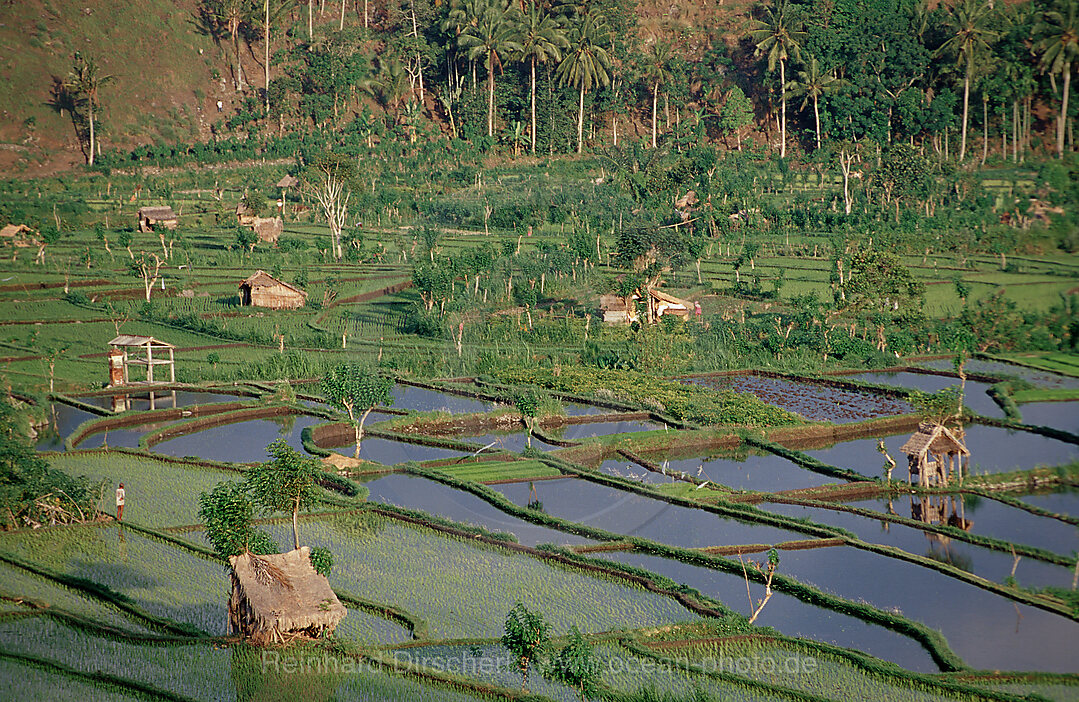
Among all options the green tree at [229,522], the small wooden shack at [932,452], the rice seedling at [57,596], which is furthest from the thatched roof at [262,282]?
the small wooden shack at [932,452]

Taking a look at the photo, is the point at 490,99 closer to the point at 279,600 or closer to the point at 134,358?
the point at 134,358

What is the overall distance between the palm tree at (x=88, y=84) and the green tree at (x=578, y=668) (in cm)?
4359

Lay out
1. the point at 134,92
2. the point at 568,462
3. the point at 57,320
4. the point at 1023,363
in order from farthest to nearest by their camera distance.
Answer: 1. the point at 134,92
2. the point at 57,320
3. the point at 1023,363
4. the point at 568,462

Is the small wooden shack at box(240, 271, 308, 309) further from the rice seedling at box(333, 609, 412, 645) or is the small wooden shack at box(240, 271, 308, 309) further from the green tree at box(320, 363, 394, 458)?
the rice seedling at box(333, 609, 412, 645)

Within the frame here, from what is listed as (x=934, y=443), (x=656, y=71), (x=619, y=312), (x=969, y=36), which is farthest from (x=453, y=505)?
(x=656, y=71)

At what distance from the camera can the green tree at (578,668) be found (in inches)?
508

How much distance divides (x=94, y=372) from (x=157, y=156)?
26.7 m

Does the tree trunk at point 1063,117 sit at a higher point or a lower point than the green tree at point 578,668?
higher

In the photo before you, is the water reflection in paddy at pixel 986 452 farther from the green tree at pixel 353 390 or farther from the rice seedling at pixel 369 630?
the rice seedling at pixel 369 630

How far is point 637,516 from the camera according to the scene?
1959 centimetres

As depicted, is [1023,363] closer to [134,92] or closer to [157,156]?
[157,156]

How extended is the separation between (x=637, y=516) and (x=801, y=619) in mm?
4382

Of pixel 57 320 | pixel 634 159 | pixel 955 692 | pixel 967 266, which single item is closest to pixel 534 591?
pixel 955 692

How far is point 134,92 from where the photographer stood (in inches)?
2205
